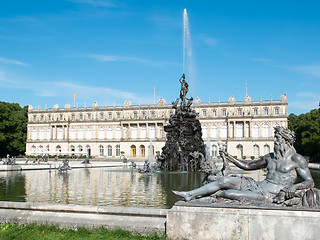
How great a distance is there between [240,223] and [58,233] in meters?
2.96

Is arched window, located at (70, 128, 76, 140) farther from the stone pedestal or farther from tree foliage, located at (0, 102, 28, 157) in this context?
the stone pedestal

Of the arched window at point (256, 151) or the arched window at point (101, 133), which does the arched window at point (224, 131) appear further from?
the arched window at point (101, 133)

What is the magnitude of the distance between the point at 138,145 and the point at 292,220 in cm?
8373

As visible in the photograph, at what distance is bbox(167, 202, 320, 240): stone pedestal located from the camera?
491 cm

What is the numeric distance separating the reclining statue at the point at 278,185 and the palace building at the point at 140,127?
70.5m

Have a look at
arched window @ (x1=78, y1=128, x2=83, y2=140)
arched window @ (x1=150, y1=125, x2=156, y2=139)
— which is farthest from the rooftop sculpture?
arched window @ (x1=78, y1=128, x2=83, y2=140)

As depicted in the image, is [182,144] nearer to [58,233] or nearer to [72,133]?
[58,233]

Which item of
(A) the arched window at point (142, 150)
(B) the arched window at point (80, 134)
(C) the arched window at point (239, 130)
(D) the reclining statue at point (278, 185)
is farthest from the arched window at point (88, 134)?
(D) the reclining statue at point (278, 185)

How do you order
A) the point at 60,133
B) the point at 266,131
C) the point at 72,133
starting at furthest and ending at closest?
the point at 60,133 → the point at 72,133 → the point at 266,131

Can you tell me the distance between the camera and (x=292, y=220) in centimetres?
494

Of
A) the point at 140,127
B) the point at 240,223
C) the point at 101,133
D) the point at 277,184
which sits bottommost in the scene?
the point at 240,223

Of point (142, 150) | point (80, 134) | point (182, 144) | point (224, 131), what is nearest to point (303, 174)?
point (182, 144)

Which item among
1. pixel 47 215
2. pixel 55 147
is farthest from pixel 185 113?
pixel 55 147

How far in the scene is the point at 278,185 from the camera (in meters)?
5.60
